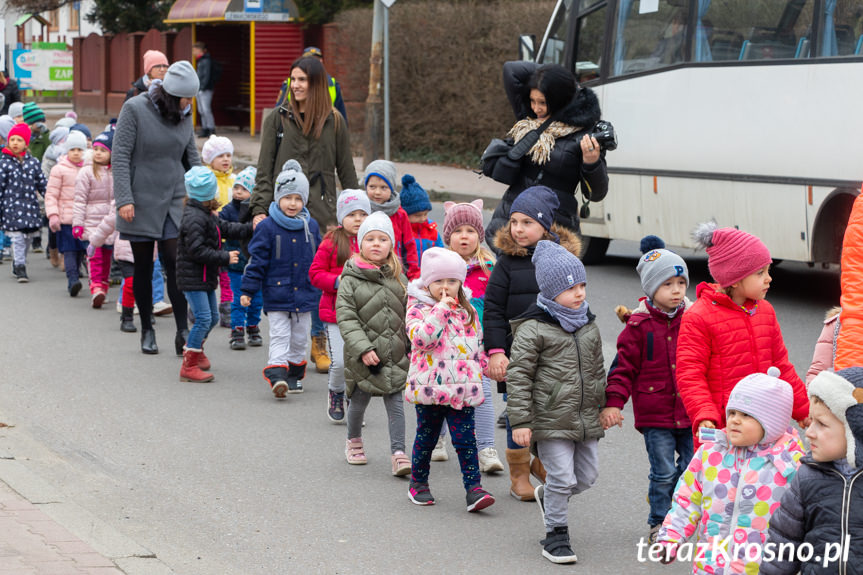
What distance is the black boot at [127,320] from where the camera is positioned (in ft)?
34.8

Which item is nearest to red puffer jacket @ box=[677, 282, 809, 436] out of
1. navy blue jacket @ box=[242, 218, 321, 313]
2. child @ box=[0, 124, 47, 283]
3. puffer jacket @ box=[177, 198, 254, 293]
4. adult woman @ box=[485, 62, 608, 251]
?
adult woman @ box=[485, 62, 608, 251]

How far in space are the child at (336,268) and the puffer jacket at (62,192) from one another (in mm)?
5398

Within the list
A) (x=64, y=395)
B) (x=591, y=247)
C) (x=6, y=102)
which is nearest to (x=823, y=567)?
(x=64, y=395)

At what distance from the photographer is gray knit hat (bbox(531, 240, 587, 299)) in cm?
531

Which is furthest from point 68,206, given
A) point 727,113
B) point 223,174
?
point 727,113

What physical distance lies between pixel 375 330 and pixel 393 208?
1.58 m

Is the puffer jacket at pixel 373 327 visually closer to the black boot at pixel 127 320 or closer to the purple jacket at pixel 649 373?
the purple jacket at pixel 649 373

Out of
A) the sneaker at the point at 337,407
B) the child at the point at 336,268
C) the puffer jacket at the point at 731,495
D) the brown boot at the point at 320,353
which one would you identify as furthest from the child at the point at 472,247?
the brown boot at the point at 320,353

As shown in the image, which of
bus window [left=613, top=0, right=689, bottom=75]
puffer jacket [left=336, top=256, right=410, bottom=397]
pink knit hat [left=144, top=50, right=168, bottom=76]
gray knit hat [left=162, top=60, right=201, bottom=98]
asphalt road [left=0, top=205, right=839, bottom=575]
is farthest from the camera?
bus window [left=613, top=0, right=689, bottom=75]

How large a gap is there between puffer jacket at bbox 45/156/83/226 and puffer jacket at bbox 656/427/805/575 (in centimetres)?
903

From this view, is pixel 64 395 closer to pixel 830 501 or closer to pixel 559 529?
pixel 559 529

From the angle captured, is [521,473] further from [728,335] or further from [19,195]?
[19,195]

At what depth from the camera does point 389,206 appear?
26.3ft

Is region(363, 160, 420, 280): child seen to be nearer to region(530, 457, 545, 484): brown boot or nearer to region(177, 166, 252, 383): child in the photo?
region(177, 166, 252, 383): child
